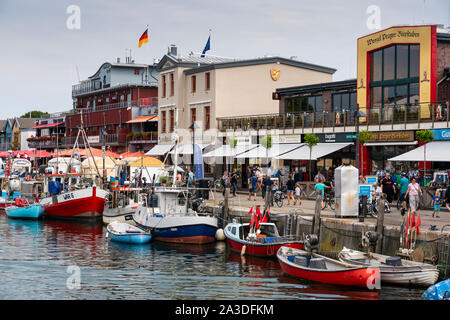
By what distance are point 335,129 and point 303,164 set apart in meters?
5.32

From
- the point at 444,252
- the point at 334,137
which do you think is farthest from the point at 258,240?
the point at 334,137

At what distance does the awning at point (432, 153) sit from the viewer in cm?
3499

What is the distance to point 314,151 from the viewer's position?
4331cm

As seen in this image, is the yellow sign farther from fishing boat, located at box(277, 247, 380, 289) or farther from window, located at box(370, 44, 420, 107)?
fishing boat, located at box(277, 247, 380, 289)

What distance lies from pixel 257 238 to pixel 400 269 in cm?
797

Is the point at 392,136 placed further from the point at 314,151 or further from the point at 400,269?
the point at 400,269

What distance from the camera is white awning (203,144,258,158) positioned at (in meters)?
48.8

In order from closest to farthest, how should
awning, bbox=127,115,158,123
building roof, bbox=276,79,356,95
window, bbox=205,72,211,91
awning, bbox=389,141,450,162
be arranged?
1. awning, bbox=389,141,450,162
2. building roof, bbox=276,79,356,95
3. window, bbox=205,72,211,91
4. awning, bbox=127,115,158,123

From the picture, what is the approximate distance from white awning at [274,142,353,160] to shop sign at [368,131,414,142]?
232 centimetres

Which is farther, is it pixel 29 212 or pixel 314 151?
pixel 314 151

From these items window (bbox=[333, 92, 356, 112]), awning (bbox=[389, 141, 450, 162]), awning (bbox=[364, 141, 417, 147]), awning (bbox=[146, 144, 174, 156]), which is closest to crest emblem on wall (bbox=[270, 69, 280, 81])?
window (bbox=[333, 92, 356, 112])
